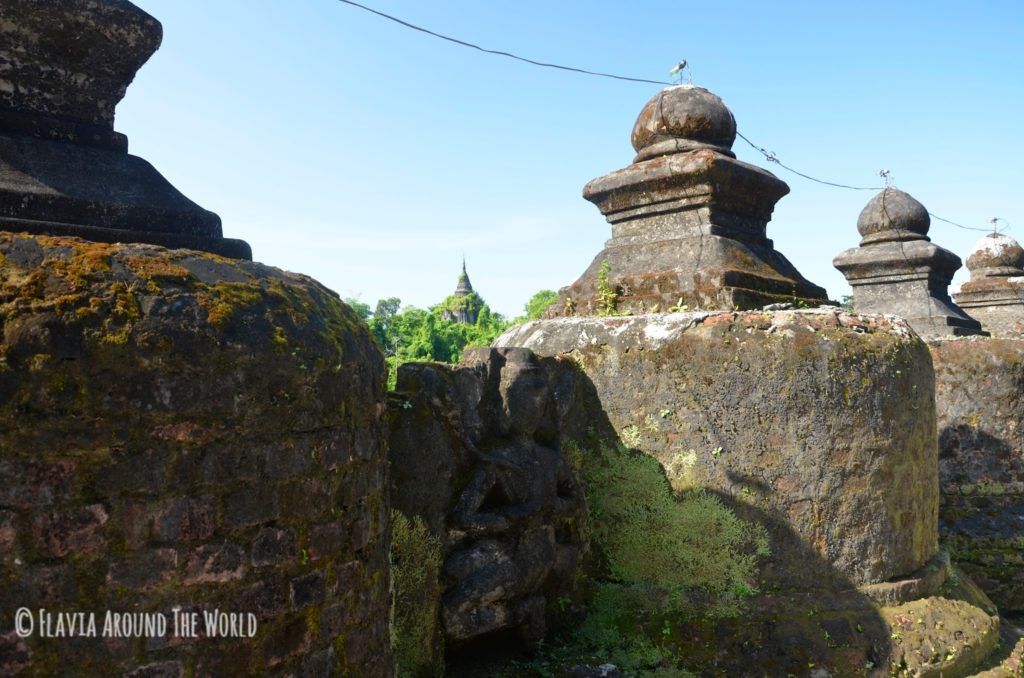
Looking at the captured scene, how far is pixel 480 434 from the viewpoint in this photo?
3.41m

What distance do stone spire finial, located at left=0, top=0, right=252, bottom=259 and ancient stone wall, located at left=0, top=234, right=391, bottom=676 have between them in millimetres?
334

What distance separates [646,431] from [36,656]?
2.75 metres

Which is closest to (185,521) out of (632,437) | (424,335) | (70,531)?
(70,531)

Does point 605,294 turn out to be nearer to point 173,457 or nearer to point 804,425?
point 804,425

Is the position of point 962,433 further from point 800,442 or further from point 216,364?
point 216,364

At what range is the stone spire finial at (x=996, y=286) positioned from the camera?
11297mm

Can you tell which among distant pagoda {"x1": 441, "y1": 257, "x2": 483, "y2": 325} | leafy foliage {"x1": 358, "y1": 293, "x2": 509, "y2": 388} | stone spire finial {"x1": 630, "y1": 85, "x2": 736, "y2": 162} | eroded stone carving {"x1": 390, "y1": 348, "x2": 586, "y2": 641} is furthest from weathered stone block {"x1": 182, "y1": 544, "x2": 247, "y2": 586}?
distant pagoda {"x1": 441, "y1": 257, "x2": 483, "y2": 325}

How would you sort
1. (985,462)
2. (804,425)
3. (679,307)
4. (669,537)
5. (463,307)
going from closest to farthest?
(804,425)
(669,537)
(679,307)
(985,462)
(463,307)

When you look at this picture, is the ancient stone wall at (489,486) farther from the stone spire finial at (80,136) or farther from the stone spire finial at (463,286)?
the stone spire finial at (463,286)

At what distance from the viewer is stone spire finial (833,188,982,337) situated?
8.61 metres

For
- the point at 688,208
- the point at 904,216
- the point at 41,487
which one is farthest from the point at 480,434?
the point at 904,216

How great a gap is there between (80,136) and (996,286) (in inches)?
468

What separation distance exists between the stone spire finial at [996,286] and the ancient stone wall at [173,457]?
1112 cm

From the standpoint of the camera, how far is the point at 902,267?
29.0 feet
